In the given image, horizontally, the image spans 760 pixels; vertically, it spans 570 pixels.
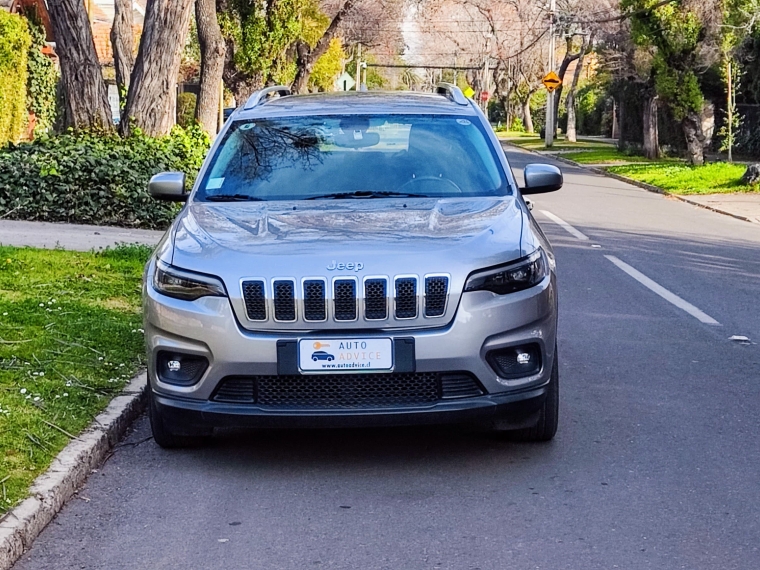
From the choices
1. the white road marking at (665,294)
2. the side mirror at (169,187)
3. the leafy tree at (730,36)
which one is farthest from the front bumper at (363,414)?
the leafy tree at (730,36)

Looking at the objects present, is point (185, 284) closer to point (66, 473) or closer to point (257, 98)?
point (66, 473)

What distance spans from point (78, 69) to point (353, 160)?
1034cm

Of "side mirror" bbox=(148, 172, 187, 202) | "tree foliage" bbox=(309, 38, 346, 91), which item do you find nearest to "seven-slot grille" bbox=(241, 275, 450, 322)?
"side mirror" bbox=(148, 172, 187, 202)

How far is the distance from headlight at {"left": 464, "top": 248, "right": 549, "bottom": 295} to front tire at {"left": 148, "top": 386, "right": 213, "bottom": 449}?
150 cm

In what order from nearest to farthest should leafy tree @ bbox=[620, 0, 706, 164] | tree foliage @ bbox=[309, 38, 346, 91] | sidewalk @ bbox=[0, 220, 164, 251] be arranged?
1. sidewalk @ bbox=[0, 220, 164, 251]
2. leafy tree @ bbox=[620, 0, 706, 164]
3. tree foliage @ bbox=[309, 38, 346, 91]

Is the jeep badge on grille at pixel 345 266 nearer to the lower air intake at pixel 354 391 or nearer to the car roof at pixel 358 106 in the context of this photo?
the lower air intake at pixel 354 391

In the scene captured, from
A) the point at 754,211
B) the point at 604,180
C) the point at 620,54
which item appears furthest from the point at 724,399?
the point at 620,54

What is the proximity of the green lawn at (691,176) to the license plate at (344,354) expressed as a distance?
70.3 ft

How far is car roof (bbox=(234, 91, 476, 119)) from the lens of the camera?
6930mm

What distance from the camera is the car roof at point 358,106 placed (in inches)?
273

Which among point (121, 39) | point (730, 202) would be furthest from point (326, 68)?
point (730, 202)

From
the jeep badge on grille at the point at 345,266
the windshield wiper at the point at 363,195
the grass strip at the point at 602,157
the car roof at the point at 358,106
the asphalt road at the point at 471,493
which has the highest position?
the car roof at the point at 358,106

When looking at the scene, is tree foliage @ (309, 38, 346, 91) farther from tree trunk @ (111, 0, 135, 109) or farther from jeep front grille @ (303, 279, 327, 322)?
jeep front grille @ (303, 279, 327, 322)

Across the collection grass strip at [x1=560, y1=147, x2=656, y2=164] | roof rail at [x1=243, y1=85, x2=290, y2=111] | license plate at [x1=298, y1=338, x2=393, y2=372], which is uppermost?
roof rail at [x1=243, y1=85, x2=290, y2=111]
